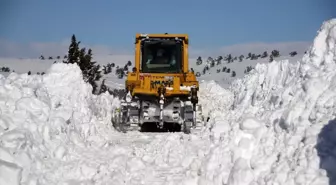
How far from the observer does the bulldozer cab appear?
43.7 feet

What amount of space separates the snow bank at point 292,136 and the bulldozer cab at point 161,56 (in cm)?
604

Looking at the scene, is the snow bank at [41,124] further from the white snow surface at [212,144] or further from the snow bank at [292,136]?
the snow bank at [292,136]

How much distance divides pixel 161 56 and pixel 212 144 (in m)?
6.85

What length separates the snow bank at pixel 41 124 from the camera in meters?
6.11

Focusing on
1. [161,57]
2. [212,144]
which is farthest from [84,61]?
[212,144]

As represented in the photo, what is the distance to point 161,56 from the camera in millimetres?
13422

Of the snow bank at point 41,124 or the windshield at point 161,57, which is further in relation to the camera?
the windshield at point 161,57

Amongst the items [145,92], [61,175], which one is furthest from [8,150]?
[145,92]

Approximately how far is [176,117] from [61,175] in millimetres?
5978

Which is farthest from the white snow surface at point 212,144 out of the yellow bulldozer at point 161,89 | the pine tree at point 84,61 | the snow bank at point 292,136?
the pine tree at point 84,61

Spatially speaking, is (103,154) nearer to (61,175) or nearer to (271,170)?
(61,175)

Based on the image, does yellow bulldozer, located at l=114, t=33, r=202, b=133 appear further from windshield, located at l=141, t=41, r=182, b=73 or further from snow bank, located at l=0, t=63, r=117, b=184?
snow bank, located at l=0, t=63, r=117, b=184

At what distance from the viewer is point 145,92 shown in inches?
474

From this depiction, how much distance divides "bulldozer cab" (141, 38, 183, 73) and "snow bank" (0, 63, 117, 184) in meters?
2.18
